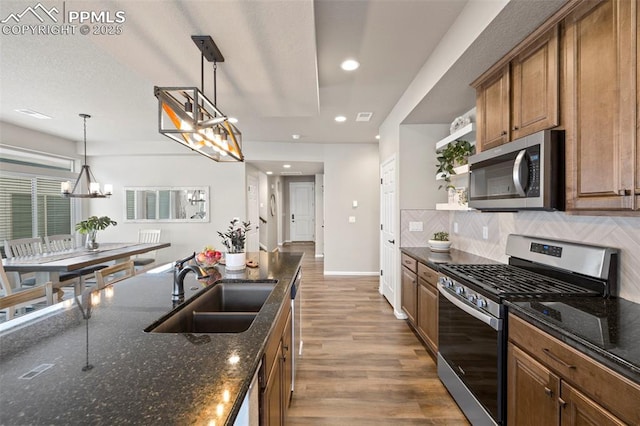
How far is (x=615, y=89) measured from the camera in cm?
122

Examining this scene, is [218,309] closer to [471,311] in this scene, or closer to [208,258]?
[208,258]

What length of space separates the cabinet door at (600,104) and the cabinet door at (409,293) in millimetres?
1763

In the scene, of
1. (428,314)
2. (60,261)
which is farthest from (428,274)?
(60,261)

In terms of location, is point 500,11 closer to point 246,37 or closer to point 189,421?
point 246,37

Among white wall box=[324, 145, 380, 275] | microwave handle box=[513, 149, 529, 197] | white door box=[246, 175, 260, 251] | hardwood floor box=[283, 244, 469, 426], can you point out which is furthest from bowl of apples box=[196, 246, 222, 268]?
white door box=[246, 175, 260, 251]

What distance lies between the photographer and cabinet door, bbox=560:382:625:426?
933 mm

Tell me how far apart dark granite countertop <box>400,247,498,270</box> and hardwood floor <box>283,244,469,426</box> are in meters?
0.91

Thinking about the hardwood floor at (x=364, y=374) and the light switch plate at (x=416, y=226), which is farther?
the light switch plate at (x=416, y=226)

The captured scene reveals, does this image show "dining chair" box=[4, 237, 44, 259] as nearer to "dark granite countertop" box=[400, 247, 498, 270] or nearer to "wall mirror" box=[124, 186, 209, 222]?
"wall mirror" box=[124, 186, 209, 222]

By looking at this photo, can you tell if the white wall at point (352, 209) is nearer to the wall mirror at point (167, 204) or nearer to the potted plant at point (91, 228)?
the wall mirror at point (167, 204)

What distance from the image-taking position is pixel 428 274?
2582 millimetres

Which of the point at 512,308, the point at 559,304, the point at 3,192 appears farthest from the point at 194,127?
the point at 3,192

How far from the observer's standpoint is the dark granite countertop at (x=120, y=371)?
66cm

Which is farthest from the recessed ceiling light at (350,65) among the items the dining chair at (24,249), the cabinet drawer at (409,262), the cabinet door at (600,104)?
the dining chair at (24,249)
